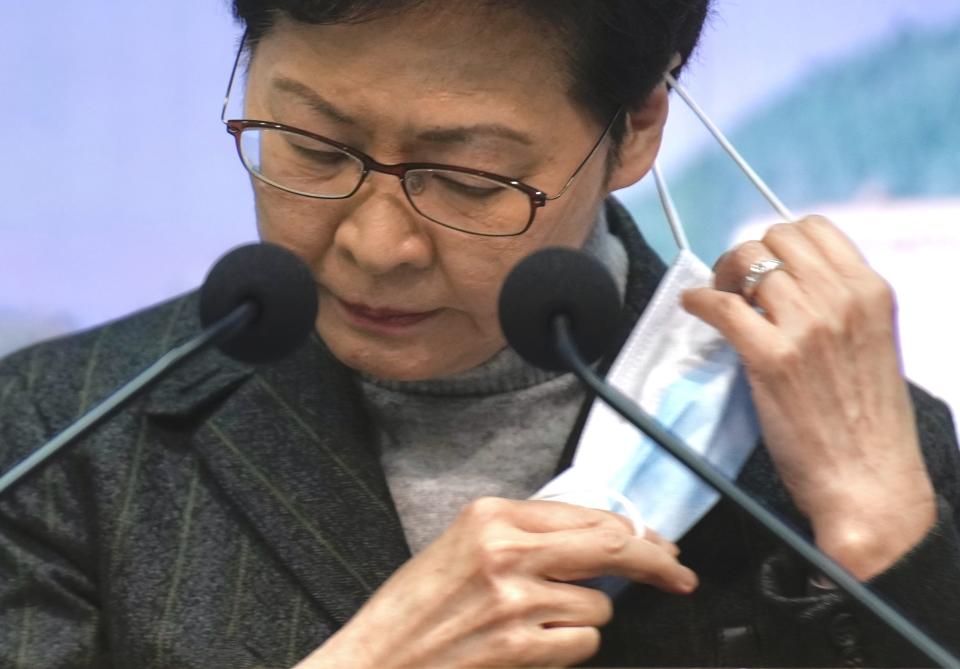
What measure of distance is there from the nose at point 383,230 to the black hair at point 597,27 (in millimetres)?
126

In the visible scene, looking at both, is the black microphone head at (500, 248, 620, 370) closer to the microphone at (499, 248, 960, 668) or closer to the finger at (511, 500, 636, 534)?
the microphone at (499, 248, 960, 668)

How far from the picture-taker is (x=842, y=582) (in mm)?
740

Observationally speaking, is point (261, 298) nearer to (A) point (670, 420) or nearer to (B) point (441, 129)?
(B) point (441, 129)

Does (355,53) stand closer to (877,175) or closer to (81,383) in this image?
(81,383)

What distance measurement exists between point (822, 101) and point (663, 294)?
485 millimetres

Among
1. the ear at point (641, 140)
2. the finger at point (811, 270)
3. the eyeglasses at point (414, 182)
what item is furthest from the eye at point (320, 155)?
the finger at point (811, 270)

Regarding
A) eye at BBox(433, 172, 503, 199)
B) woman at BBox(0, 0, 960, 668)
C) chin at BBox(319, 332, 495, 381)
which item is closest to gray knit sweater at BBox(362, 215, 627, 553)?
woman at BBox(0, 0, 960, 668)

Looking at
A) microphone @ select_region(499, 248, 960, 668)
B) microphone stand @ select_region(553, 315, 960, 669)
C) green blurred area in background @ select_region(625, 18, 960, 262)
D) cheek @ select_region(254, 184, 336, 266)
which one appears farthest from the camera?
green blurred area in background @ select_region(625, 18, 960, 262)

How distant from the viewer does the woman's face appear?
1000mm

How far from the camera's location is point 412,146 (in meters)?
1.01

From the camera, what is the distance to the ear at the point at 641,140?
114cm

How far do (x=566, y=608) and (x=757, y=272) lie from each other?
317mm

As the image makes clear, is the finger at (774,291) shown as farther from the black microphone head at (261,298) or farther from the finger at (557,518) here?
the black microphone head at (261,298)

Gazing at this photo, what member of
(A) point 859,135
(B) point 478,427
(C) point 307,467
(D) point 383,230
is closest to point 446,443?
(B) point 478,427
